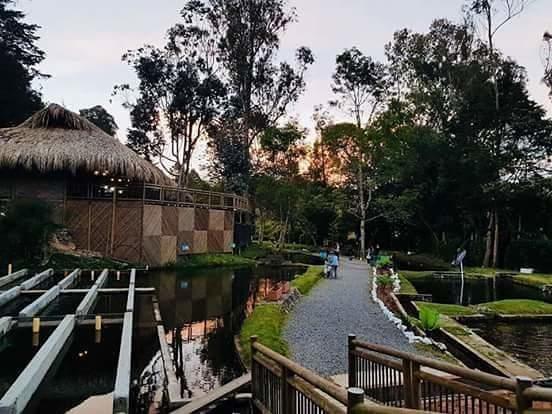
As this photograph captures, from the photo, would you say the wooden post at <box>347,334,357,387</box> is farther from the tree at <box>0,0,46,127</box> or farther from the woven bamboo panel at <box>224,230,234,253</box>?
the tree at <box>0,0,46,127</box>

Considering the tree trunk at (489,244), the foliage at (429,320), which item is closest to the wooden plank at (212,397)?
the foliage at (429,320)

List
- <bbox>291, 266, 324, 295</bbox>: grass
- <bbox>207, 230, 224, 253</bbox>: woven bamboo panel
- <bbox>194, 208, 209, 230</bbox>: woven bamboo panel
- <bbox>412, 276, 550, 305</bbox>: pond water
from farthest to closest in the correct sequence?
<bbox>207, 230, 224, 253</bbox>: woven bamboo panel, <bbox>194, 208, 209, 230</bbox>: woven bamboo panel, <bbox>412, 276, 550, 305</bbox>: pond water, <bbox>291, 266, 324, 295</bbox>: grass

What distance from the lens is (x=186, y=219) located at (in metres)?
Result: 19.8

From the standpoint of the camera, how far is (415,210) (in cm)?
2597

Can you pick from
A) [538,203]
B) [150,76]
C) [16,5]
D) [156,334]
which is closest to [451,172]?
[538,203]

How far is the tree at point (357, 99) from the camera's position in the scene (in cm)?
2583

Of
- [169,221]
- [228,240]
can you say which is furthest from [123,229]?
[228,240]

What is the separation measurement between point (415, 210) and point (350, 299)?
51.1ft

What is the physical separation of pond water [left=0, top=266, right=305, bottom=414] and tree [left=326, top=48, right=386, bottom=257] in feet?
47.5

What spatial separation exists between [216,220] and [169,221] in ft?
10.8

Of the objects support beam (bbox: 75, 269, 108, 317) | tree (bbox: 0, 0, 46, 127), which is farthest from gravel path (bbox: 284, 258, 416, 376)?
tree (bbox: 0, 0, 46, 127)

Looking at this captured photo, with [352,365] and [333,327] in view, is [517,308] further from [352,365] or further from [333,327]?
[352,365]

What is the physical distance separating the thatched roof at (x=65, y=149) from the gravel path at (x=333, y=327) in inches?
374

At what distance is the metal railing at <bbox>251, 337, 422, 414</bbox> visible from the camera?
2109mm
